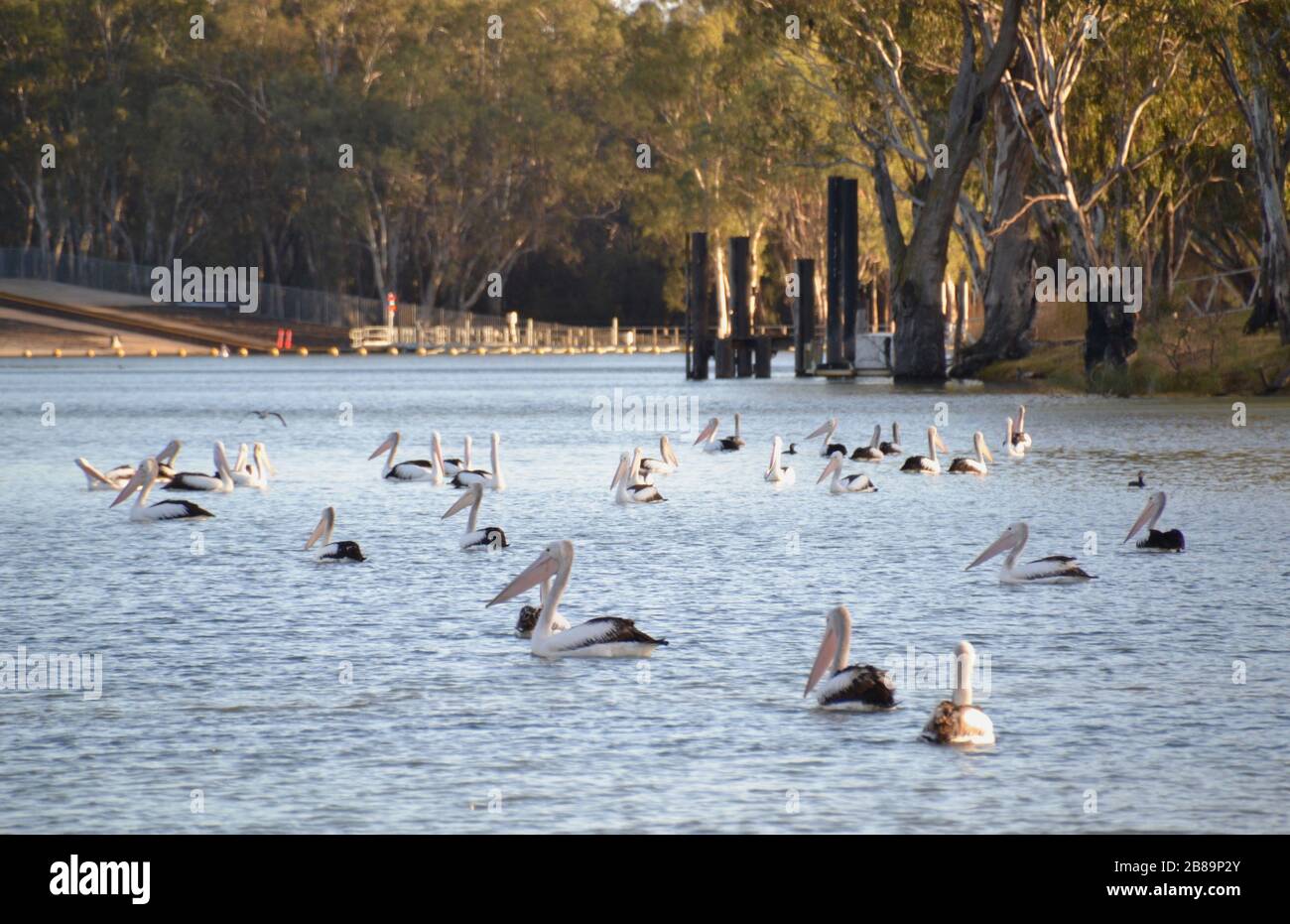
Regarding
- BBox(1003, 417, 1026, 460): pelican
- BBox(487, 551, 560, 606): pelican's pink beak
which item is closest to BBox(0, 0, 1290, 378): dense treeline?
BBox(1003, 417, 1026, 460): pelican

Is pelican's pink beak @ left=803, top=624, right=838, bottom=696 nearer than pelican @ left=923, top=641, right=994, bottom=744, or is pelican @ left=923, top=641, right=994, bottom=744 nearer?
pelican @ left=923, top=641, right=994, bottom=744

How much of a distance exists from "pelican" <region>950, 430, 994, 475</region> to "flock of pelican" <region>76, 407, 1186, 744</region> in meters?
0.02

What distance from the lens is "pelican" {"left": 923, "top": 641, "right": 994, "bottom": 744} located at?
414 inches

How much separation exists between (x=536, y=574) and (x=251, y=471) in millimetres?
13927

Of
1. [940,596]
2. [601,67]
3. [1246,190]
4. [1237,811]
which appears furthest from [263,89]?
[1237,811]

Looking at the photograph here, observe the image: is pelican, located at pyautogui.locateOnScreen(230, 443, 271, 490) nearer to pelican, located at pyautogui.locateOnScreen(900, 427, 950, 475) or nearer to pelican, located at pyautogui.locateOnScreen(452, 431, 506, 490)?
pelican, located at pyautogui.locateOnScreen(452, 431, 506, 490)

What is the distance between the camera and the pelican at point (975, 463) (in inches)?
1095

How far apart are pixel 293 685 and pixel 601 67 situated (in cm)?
9033

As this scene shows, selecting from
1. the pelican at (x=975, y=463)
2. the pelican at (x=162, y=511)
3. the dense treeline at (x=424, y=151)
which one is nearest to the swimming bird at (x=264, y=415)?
the pelican at (x=975, y=463)

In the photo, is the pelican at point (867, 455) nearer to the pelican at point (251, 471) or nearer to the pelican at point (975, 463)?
the pelican at point (975, 463)

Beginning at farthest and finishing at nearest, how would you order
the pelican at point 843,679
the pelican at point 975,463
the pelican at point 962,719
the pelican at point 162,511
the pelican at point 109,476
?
the pelican at point 975,463 < the pelican at point 109,476 < the pelican at point 162,511 < the pelican at point 843,679 < the pelican at point 962,719

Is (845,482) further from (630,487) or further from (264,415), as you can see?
(264,415)

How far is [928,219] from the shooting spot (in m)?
50.7
